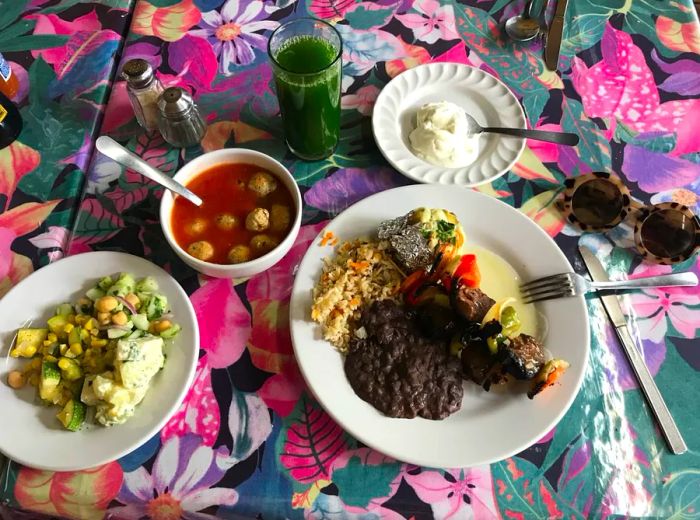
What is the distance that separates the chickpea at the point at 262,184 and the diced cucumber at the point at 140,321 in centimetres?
43

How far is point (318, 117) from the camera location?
1.40 m

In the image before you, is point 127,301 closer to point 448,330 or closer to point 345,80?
point 448,330

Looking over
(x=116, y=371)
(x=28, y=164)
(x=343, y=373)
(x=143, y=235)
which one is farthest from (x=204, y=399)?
(x=28, y=164)

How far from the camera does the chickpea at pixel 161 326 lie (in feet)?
3.88

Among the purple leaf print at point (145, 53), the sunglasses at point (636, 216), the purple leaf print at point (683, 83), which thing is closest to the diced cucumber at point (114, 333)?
the purple leaf print at point (145, 53)

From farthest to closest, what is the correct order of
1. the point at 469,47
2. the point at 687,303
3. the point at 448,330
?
the point at 469,47
the point at 687,303
the point at 448,330

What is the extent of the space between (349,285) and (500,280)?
0.40m

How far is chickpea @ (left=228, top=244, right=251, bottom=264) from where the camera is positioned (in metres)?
1.29

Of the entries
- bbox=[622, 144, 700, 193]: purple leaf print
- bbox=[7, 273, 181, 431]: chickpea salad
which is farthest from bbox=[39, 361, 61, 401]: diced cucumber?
bbox=[622, 144, 700, 193]: purple leaf print

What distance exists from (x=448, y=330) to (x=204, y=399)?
1.96ft

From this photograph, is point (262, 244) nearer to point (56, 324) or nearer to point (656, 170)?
point (56, 324)

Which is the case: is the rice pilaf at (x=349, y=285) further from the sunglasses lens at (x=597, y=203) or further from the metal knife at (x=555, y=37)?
the metal knife at (x=555, y=37)

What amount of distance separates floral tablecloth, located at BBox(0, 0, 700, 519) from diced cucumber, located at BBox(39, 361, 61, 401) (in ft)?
0.59

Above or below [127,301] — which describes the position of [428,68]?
above
